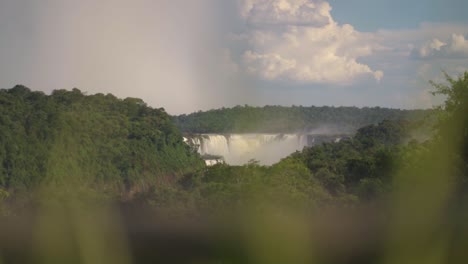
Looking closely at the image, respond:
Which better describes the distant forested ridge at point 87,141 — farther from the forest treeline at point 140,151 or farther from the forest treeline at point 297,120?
the forest treeline at point 297,120

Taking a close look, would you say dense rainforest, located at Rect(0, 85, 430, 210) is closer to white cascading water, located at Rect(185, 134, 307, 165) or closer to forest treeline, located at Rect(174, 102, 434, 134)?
white cascading water, located at Rect(185, 134, 307, 165)

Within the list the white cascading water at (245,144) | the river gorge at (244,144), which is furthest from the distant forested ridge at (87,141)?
the white cascading water at (245,144)

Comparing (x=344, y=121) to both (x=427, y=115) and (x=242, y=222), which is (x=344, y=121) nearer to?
(x=427, y=115)

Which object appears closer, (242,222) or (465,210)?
(242,222)

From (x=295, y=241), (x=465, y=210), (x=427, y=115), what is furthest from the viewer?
(x=427, y=115)

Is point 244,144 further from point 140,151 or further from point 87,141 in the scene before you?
point 87,141

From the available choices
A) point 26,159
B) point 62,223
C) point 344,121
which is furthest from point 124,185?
point 344,121

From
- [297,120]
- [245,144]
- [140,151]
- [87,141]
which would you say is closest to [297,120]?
[297,120]
